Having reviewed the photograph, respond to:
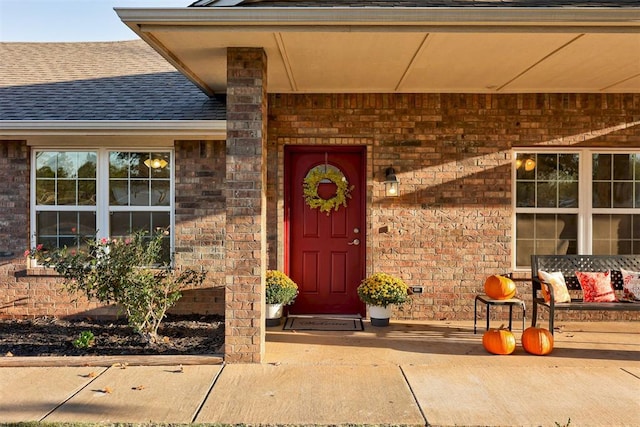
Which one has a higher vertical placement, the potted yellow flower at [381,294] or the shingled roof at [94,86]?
the shingled roof at [94,86]

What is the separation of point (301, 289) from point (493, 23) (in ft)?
14.4

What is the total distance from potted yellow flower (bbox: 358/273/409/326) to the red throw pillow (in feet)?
7.04

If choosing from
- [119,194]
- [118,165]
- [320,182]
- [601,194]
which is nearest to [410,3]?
[320,182]

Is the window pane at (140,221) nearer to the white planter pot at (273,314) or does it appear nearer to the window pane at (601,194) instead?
the white planter pot at (273,314)

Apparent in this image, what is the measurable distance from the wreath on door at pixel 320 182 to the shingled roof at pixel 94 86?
149cm

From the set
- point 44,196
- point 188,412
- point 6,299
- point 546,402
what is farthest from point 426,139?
point 6,299

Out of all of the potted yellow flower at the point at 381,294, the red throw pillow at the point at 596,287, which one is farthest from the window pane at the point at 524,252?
the potted yellow flower at the point at 381,294

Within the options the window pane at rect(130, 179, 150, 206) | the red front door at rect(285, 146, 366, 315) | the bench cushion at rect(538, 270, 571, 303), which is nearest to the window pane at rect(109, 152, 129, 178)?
the window pane at rect(130, 179, 150, 206)

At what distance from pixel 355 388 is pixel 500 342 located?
6.15 ft

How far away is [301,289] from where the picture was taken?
7.65 meters

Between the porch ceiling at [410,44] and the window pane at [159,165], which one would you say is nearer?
the porch ceiling at [410,44]

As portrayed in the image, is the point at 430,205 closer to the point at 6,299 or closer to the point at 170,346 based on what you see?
the point at 170,346

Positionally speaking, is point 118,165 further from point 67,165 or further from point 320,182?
point 320,182

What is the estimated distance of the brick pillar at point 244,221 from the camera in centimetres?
528
